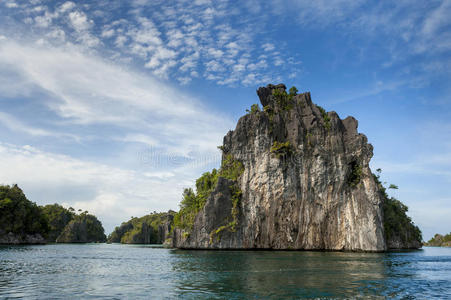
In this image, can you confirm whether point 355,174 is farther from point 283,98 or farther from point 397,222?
point 397,222

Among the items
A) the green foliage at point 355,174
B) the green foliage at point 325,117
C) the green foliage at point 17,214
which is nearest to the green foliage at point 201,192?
the green foliage at point 325,117

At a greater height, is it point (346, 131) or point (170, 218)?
point (346, 131)

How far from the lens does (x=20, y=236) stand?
102188 mm

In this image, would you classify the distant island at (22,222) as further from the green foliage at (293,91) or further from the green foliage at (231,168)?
the green foliage at (293,91)

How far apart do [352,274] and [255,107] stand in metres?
54.2

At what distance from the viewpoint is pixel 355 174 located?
2461 inches

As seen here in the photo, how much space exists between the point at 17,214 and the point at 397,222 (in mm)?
112958

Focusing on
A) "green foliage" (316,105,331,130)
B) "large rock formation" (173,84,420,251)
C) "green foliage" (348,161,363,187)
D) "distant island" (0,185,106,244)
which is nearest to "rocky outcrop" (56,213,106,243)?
"distant island" (0,185,106,244)

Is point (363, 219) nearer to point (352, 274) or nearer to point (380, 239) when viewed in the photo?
point (380, 239)

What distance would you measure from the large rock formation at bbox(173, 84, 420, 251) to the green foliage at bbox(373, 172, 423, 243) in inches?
1123

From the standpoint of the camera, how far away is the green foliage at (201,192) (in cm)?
7375

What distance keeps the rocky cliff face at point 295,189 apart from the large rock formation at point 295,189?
0.17 m

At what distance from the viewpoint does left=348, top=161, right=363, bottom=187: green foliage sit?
201 ft

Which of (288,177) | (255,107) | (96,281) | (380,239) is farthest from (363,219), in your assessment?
(96,281)
